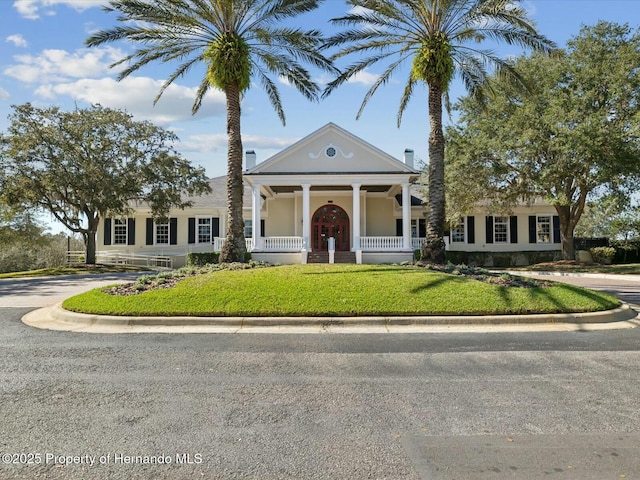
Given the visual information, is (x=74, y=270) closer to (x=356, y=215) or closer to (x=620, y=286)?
(x=356, y=215)

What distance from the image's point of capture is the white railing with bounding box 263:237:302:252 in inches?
919

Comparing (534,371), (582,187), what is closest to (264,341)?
(534,371)

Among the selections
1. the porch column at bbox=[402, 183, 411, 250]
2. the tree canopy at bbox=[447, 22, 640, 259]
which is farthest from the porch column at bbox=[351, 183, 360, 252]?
the tree canopy at bbox=[447, 22, 640, 259]

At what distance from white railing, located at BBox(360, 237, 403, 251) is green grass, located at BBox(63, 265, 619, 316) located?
37.5 feet

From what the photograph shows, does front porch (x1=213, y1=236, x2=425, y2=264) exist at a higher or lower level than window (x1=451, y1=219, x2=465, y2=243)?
lower

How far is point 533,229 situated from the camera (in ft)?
100

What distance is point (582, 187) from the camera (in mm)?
25203

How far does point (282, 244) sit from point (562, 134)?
14.8 m

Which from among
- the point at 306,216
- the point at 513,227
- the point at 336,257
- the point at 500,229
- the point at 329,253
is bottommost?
the point at 336,257

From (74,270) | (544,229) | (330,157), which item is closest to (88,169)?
(74,270)

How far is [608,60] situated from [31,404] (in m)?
28.7

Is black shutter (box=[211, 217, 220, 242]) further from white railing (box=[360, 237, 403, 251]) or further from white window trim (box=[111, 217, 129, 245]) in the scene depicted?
white railing (box=[360, 237, 403, 251])

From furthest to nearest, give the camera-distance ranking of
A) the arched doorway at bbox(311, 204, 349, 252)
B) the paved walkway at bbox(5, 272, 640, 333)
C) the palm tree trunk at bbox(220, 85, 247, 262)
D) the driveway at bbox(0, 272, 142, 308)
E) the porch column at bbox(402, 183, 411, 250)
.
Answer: the arched doorway at bbox(311, 204, 349, 252) < the porch column at bbox(402, 183, 411, 250) < the palm tree trunk at bbox(220, 85, 247, 262) < the driveway at bbox(0, 272, 142, 308) < the paved walkway at bbox(5, 272, 640, 333)

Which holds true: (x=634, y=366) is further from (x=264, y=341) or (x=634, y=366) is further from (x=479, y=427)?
(x=264, y=341)
